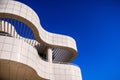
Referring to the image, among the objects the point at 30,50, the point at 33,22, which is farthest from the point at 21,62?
the point at 33,22

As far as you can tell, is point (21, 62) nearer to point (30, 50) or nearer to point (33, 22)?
point (30, 50)

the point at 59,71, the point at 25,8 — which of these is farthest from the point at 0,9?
the point at 59,71

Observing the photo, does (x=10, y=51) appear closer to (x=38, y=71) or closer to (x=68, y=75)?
(x=38, y=71)

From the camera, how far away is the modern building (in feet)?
66.0

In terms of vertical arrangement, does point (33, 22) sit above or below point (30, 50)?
above

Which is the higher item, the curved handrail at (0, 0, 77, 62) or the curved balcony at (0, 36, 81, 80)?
the curved handrail at (0, 0, 77, 62)

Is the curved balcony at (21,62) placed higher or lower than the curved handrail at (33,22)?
lower

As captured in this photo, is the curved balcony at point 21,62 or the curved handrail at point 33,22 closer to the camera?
the curved balcony at point 21,62

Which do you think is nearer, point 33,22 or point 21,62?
point 21,62

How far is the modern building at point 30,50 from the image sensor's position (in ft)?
66.0

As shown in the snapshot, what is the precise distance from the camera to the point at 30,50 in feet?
71.6

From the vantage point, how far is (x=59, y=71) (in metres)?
26.0

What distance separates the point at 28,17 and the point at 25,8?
1.58 metres

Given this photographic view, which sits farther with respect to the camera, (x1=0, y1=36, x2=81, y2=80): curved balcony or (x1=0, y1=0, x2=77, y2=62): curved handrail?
(x1=0, y1=0, x2=77, y2=62): curved handrail
